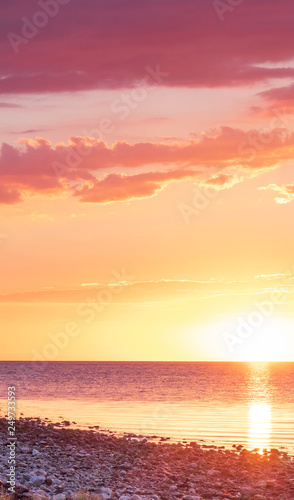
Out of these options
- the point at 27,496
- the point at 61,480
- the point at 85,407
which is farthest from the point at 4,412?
the point at 27,496

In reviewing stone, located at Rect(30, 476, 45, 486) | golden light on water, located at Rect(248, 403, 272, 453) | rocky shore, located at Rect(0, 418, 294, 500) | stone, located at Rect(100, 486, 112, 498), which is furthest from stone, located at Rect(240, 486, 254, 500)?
golden light on water, located at Rect(248, 403, 272, 453)

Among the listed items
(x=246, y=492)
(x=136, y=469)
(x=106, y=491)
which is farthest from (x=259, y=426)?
(x=106, y=491)

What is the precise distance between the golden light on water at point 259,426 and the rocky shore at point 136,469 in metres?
2.42

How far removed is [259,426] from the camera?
4094cm

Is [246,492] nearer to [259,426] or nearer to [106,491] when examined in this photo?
[106,491]

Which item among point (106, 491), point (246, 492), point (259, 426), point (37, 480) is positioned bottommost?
point (259, 426)

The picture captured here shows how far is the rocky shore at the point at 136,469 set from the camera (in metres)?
21.6

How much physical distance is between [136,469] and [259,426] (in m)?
17.1

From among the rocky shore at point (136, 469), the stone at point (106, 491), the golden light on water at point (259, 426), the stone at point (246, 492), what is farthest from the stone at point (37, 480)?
the golden light on water at point (259, 426)

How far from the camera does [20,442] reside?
100 feet

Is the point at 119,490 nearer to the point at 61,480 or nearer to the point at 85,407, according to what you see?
the point at 61,480

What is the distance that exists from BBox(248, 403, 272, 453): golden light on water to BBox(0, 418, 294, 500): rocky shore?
A: 7.95ft

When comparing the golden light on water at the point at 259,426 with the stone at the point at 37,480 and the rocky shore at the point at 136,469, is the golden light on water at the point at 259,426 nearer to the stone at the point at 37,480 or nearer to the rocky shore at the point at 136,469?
the rocky shore at the point at 136,469

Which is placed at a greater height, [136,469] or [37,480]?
[37,480]
